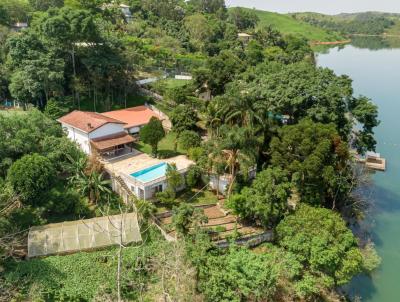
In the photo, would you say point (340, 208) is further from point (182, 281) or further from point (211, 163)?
point (182, 281)

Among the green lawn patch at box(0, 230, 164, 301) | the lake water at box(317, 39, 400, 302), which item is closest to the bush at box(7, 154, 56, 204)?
Result: the green lawn patch at box(0, 230, 164, 301)

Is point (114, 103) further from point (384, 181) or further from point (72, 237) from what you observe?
point (384, 181)

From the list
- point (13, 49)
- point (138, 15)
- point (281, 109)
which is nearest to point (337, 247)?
point (281, 109)

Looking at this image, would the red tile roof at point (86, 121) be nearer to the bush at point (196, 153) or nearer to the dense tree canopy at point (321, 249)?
the bush at point (196, 153)

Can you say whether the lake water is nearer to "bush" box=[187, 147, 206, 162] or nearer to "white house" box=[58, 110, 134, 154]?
"bush" box=[187, 147, 206, 162]

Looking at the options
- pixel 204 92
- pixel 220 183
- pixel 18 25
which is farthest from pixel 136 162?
pixel 18 25

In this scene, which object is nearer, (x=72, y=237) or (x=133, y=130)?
(x=72, y=237)

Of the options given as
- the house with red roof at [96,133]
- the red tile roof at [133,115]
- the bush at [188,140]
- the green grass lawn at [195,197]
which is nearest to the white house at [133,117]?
the red tile roof at [133,115]
